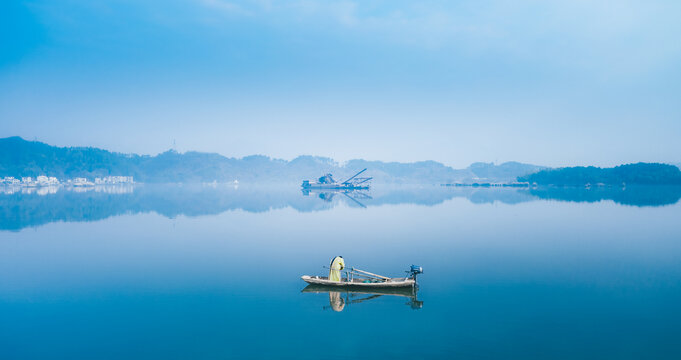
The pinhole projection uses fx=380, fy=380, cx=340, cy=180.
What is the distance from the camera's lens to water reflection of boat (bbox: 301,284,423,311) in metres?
14.4

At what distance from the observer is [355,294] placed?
1535cm

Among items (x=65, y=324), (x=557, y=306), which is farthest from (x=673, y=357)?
(x=65, y=324)

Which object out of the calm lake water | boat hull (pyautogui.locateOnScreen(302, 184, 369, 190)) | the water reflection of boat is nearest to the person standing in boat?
the water reflection of boat

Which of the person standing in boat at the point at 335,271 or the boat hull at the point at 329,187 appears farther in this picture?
the boat hull at the point at 329,187

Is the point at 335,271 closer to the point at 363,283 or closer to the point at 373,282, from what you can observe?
the point at 363,283

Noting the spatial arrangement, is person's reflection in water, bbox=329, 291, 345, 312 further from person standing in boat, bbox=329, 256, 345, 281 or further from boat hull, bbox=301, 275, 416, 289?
person standing in boat, bbox=329, 256, 345, 281

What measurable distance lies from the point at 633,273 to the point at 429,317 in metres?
12.8

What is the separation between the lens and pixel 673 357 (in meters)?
10.1

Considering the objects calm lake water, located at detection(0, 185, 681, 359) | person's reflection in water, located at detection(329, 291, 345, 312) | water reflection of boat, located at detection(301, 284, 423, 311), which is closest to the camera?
calm lake water, located at detection(0, 185, 681, 359)

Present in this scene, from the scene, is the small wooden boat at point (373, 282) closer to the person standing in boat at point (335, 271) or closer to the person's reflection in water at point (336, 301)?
the person standing in boat at point (335, 271)

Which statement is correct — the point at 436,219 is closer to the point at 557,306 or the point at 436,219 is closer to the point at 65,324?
the point at 557,306

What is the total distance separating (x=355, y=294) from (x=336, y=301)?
1042mm

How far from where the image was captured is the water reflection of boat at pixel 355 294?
1441 centimetres

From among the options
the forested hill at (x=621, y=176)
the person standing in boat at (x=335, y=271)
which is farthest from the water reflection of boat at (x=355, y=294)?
the forested hill at (x=621, y=176)
